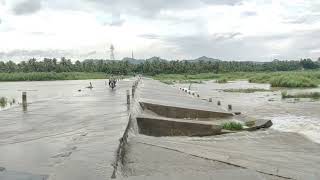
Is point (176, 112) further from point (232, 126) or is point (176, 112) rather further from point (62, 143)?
point (62, 143)

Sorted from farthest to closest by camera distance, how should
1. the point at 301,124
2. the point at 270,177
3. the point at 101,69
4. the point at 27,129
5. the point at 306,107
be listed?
the point at 101,69 → the point at 306,107 → the point at 301,124 → the point at 27,129 → the point at 270,177

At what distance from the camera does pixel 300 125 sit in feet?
69.7

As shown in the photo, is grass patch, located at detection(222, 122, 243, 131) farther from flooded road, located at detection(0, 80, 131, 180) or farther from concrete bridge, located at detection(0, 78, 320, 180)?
flooded road, located at detection(0, 80, 131, 180)

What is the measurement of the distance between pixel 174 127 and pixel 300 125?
761cm

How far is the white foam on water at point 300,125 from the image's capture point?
18.4 m

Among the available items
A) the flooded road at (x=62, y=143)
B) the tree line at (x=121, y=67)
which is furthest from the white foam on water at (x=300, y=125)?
the tree line at (x=121, y=67)

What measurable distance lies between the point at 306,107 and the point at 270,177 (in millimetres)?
23659

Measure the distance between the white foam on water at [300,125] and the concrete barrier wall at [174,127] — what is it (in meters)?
3.97

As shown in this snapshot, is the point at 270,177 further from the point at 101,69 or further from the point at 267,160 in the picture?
the point at 101,69

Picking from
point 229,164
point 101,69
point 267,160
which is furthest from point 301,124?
point 101,69

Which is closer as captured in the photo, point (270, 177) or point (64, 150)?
point (270, 177)

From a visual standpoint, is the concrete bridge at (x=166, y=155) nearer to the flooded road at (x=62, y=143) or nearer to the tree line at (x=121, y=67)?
the flooded road at (x=62, y=143)

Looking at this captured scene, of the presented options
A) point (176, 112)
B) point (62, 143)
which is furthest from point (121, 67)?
point (62, 143)

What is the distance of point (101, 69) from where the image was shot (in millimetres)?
147500
